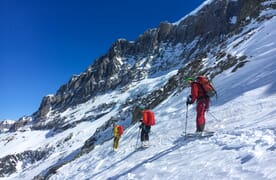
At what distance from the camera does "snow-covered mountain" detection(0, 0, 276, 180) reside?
8609 mm

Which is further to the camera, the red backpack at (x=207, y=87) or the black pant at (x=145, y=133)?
the black pant at (x=145, y=133)

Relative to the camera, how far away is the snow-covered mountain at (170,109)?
8.61m

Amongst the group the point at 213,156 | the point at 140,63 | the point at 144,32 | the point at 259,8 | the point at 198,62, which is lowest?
the point at 213,156

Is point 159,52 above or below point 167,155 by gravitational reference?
above

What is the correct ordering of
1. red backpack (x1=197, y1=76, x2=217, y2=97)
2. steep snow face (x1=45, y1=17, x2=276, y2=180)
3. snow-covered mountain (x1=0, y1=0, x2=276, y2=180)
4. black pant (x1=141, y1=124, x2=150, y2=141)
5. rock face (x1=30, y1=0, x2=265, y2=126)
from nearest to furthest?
1. steep snow face (x1=45, y1=17, x2=276, y2=180)
2. snow-covered mountain (x1=0, y1=0, x2=276, y2=180)
3. red backpack (x1=197, y1=76, x2=217, y2=97)
4. black pant (x1=141, y1=124, x2=150, y2=141)
5. rock face (x1=30, y1=0, x2=265, y2=126)

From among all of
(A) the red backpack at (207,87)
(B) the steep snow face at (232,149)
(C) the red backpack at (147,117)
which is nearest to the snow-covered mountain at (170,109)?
(B) the steep snow face at (232,149)

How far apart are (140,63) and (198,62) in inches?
4141

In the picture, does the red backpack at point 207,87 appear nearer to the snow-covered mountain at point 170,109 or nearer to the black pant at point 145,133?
the snow-covered mountain at point 170,109

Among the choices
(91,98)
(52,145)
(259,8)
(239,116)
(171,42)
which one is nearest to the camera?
(239,116)

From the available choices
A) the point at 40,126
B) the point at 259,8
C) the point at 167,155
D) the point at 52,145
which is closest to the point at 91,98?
the point at 40,126

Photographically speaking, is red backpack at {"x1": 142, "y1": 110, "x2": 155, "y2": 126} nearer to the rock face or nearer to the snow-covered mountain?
the snow-covered mountain

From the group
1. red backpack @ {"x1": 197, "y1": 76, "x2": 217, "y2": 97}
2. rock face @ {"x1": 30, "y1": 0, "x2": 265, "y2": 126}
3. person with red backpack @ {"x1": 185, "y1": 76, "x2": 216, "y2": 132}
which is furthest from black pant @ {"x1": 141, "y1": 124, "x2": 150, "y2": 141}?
rock face @ {"x1": 30, "y1": 0, "x2": 265, "y2": 126}

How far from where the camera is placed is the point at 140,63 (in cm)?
14575

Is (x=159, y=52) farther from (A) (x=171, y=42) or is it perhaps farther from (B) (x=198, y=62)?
(B) (x=198, y=62)
